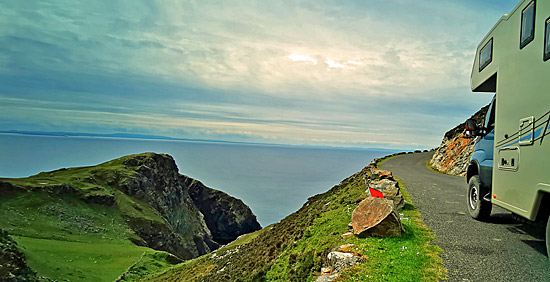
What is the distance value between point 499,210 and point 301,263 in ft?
34.7

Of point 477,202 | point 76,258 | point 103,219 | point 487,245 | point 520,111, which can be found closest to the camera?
point 520,111

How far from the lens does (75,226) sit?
69.7 metres

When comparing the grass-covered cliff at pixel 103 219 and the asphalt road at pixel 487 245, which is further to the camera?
the grass-covered cliff at pixel 103 219

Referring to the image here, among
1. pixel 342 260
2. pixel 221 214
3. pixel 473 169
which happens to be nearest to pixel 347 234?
pixel 342 260

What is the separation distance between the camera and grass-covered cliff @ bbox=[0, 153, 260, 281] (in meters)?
51.9

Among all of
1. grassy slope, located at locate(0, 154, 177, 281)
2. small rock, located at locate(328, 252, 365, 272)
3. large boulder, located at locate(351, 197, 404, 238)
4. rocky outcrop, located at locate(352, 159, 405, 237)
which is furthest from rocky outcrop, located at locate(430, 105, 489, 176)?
grassy slope, located at locate(0, 154, 177, 281)

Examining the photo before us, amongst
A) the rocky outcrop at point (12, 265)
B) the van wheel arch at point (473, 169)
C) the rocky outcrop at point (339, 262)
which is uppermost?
the van wheel arch at point (473, 169)

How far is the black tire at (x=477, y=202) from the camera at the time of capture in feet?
40.9

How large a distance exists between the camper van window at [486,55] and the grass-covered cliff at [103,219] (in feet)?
175

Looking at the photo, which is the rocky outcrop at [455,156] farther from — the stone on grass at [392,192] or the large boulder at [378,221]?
Result: the large boulder at [378,221]

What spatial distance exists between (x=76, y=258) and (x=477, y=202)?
61986mm

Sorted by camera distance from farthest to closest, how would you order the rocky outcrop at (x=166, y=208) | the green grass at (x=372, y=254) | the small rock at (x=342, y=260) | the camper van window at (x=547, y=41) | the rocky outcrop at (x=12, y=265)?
the rocky outcrop at (x=166, y=208) → the rocky outcrop at (x=12, y=265) → the small rock at (x=342, y=260) → the green grass at (x=372, y=254) → the camper van window at (x=547, y=41)

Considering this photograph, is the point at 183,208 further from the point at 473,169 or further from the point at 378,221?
the point at 473,169

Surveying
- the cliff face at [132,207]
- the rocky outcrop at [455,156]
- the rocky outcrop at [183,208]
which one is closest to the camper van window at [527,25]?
the rocky outcrop at [455,156]
